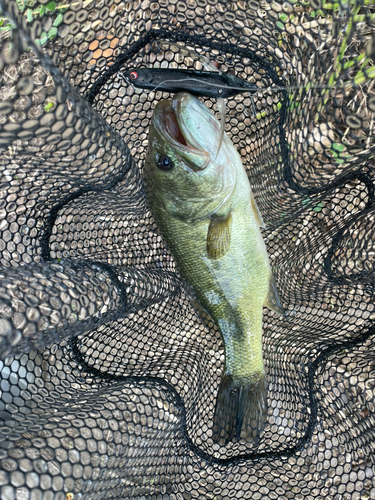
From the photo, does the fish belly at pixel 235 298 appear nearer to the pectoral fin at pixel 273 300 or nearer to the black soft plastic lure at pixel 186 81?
the pectoral fin at pixel 273 300

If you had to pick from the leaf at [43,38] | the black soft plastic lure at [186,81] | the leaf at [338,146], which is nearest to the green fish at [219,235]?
the black soft plastic lure at [186,81]

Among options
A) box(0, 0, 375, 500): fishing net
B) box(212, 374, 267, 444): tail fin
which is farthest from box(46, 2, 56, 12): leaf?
box(212, 374, 267, 444): tail fin

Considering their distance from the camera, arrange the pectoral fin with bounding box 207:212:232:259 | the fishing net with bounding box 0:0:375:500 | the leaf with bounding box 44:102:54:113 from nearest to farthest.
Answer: the leaf with bounding box 44:102:54:113
the fishing net with bounding box 0:0:375:500
the pectoral fin with bounding box 207:212:232:259

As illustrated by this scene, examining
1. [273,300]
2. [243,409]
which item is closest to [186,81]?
[273,300]

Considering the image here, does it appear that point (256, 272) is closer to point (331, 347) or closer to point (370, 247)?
point (370, 247)

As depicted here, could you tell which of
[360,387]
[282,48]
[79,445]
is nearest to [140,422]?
[79,445]

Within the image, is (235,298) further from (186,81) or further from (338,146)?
(186,81)

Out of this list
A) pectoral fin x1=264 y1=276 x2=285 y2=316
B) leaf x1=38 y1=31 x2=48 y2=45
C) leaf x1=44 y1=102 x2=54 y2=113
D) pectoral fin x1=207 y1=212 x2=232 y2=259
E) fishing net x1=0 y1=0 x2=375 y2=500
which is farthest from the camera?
pectoral fin x1=264 y1=276 x2=285 y2=316

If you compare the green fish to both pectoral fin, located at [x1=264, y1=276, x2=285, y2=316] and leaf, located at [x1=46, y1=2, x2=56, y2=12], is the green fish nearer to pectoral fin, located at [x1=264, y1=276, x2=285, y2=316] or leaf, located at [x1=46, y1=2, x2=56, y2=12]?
pectoral fin, located at [x1=264, y1=276, x2=285, y2=316]

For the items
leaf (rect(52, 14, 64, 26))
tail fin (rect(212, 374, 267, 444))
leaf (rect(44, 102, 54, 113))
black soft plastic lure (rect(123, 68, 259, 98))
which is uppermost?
leaf (rect(52, 14, 64, 26))
